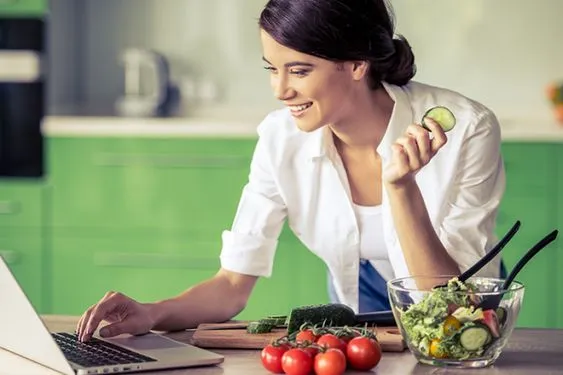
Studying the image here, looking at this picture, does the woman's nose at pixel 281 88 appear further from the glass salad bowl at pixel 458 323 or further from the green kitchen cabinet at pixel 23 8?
the green kitchen cabinet at pixel 23 8

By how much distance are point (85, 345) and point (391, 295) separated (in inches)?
21.3

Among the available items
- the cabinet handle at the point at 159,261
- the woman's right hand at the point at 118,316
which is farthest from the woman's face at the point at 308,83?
the cabinet handle at the point at 159,261

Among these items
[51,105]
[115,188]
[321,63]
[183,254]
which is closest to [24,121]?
[51,105]

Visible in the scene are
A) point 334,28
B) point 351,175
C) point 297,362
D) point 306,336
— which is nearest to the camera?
point 297,362

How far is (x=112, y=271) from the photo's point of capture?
459 cm

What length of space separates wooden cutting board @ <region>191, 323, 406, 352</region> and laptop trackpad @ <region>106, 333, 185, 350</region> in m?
0.05

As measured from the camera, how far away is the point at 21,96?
186 inches

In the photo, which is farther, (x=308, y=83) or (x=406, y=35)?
(x=406, y=35)

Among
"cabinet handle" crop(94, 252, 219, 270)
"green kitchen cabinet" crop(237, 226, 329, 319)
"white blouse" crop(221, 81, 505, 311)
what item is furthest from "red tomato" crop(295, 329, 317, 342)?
"cabinet handle" crop(94, 252, 219, 270)

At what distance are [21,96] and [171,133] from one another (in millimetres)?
681

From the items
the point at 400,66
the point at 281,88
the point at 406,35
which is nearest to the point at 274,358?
the point at 281,88

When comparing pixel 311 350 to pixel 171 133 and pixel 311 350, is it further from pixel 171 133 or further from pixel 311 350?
pixel 171 133

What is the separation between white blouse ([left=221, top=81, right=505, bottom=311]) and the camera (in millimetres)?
2486

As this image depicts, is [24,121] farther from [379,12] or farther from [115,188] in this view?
[379,12]
